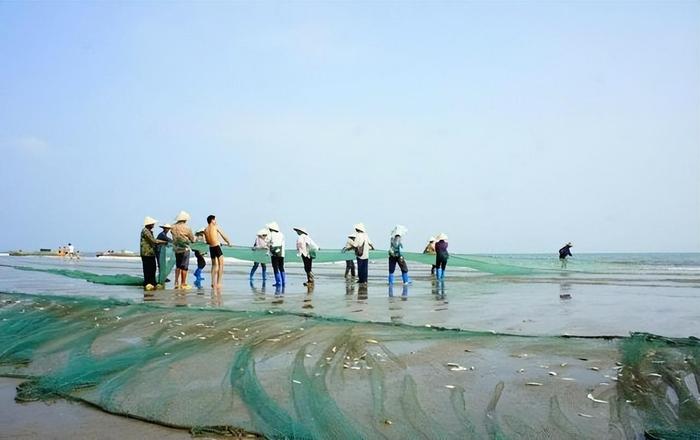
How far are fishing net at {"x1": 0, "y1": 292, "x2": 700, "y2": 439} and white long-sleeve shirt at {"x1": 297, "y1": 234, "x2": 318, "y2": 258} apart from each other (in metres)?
8.44

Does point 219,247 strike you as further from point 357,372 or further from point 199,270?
point 357,372

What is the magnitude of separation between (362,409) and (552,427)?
1226mm

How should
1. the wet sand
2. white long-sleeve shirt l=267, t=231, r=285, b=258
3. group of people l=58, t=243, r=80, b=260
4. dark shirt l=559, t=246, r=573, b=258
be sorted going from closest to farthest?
the wet sand, white long-sleeve shirt l=267, t=231, r=285, b=258, dark shirt l=559, t=246, r=573, b=258, group of people l=58, t=243, r=80, b=260

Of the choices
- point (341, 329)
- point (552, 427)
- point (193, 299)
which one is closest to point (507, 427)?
point (552, 427)

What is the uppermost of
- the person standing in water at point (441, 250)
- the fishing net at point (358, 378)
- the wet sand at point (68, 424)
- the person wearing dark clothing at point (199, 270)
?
the person standing in water at point (441, 250)

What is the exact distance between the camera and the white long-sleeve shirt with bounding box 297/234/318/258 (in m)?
15.6

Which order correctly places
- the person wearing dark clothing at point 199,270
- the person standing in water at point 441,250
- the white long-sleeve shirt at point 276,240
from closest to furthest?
the white long-sleeve shirt at point 276,240
the person wearing dark clothing at point 199,270
the person standing in water at point 441,250

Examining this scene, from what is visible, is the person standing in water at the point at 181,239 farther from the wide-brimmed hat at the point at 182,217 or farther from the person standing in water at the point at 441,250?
the person standing in water at the point at 441,250

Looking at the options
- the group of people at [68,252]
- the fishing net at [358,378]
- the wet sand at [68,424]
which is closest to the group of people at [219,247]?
the fishing net at [358,378]

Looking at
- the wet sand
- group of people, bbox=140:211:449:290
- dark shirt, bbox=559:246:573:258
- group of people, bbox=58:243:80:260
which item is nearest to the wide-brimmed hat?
group of people, bbox=140:211:449:290

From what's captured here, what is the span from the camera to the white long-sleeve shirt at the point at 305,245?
51.2ft

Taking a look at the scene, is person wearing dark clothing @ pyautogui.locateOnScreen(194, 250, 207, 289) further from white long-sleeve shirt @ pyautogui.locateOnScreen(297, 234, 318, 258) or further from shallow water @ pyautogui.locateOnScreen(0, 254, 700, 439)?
shallow water @ pyautogui.locateOnScreen(0, 254, 700, 439)

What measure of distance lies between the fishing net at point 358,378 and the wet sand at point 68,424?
0.35 ft

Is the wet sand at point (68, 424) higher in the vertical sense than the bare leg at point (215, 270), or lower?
lower
